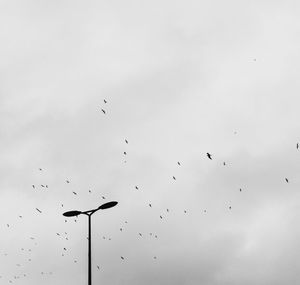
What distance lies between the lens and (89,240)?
32.9 meters

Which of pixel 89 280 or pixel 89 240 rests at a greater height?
pixel 89 240

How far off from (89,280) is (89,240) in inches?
86.5

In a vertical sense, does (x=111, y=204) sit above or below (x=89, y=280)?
above

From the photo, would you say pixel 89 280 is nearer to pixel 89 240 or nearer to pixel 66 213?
pixel 89 240

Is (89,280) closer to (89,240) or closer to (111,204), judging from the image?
(89,240)

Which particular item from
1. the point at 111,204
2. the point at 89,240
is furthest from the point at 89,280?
the point at 111,204

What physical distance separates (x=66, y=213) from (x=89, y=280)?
173 inches

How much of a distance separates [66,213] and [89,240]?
2.45 metres

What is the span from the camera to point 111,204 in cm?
3328

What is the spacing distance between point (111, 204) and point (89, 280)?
420 cm

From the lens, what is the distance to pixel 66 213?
34406mm

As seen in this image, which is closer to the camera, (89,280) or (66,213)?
(89,280)
